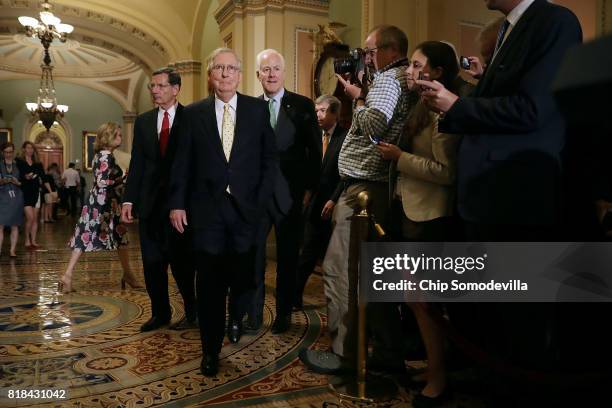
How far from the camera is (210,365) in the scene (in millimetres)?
2387

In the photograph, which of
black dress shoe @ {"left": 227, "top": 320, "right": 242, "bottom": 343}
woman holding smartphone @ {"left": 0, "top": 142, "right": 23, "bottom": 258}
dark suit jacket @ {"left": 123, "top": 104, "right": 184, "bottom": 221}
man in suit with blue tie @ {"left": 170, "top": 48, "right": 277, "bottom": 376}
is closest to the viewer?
man in suit with blue tie @ {"left": 170, "top": 48, "right": 277, "bottom": 376}

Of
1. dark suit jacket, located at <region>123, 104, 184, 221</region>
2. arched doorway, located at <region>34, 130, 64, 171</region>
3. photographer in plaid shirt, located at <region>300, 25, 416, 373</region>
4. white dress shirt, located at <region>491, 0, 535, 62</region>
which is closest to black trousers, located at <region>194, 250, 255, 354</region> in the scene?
photographer in plaid shirt, located at <region>300, 25, 416, 373</region>

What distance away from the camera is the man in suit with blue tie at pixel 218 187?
2383mm

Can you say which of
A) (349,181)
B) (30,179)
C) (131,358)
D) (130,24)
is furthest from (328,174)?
(130,24)

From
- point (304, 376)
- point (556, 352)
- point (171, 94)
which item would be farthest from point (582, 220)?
point (171, 94)

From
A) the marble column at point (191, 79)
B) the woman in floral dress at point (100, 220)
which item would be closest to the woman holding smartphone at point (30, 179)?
the woman in floral dress at point (100, 220)

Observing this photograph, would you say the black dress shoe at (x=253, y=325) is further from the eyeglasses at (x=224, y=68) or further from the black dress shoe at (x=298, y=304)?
the eyeglasses at (x=224, y=68)

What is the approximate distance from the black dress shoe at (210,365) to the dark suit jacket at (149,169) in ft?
3.55

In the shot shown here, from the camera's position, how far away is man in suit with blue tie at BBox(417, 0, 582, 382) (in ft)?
4.90

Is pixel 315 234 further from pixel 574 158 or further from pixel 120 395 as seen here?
pixel 574 158

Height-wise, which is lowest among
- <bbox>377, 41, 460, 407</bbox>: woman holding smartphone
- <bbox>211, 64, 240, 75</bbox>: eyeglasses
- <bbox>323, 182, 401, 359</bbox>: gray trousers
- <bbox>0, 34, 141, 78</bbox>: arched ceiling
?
<bbox>323, 182, 401, 359</bbox>: gray trousers

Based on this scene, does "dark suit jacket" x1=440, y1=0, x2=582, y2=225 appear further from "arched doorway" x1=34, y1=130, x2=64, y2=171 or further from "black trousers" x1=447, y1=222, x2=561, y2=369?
"arched doorway" x1=34, y1=130, x2=64, y2=171

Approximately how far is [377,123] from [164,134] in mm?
1601

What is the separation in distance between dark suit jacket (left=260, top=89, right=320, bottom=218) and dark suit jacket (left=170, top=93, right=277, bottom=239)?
0.59 meters
